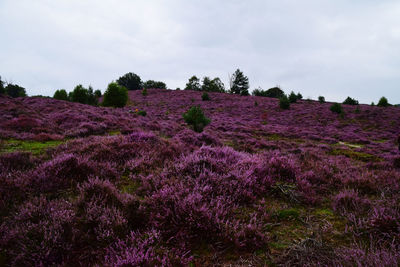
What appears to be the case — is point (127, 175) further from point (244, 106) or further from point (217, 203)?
point (244, 106)

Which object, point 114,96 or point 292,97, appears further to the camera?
point 292,97

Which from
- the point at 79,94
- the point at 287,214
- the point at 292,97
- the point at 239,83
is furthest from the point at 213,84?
the point at 287,214

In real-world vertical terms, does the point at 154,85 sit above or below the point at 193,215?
above

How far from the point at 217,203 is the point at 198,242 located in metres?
0.60

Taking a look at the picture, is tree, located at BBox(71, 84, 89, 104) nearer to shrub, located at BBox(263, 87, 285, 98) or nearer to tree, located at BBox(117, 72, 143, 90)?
tree, located at BBox(117, 72, 143, 90)

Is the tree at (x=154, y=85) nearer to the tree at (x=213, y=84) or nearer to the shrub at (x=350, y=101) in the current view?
the tree at (x=213, y=84)

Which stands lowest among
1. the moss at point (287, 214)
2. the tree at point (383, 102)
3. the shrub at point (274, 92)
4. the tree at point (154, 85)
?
the moss at point (287, 214)

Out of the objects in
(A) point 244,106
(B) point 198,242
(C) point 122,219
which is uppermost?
(A) point 244,106

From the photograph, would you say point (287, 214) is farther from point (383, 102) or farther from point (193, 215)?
point (383, 102)

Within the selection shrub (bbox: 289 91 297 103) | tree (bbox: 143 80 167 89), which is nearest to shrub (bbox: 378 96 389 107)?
shrub (bbox: 289 91 297 103)

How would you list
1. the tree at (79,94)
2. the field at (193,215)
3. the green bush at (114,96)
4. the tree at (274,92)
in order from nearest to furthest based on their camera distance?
the field at (193,215)
the green bush at (114,96)
the tree at (79,94)
the tree at (274,92)

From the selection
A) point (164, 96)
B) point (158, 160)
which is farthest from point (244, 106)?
point (158, 160)

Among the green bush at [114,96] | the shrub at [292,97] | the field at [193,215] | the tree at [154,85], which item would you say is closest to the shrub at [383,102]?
the shrub at [292,97]

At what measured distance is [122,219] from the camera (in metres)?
2.48
